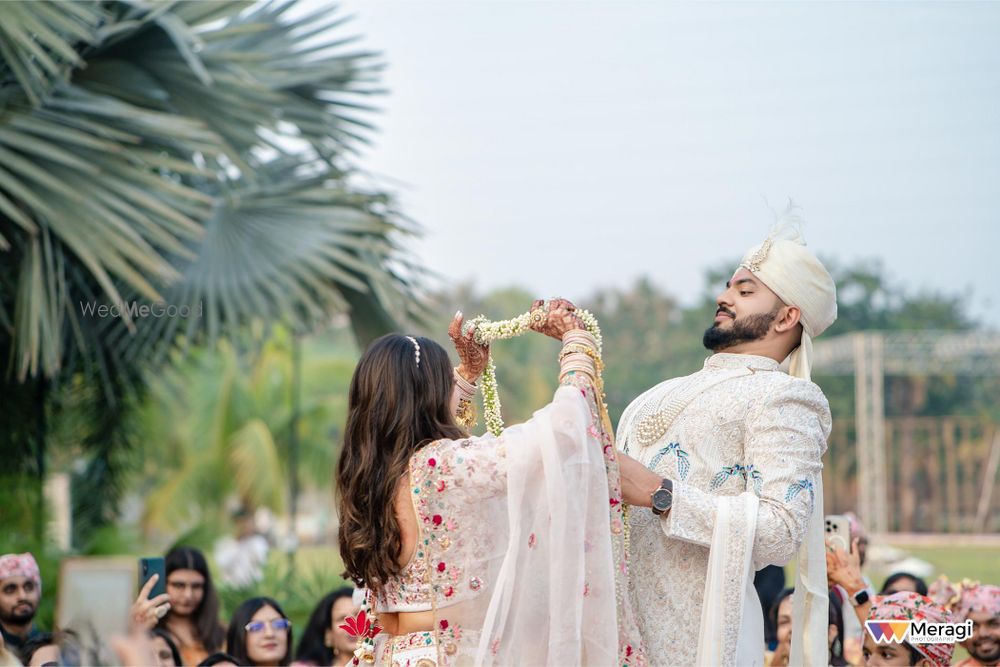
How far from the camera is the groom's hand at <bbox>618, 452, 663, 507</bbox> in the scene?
303 centimetres

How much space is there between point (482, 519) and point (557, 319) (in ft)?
1.63

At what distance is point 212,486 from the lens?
69.1 feet

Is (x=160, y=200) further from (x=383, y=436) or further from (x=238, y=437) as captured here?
(x=238, y=437)

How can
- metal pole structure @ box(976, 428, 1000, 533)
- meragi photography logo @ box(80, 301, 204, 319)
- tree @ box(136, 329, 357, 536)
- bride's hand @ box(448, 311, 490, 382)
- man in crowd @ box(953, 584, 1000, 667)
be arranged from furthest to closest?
metal pole structure @ box(976, 428, 1000, 533) < tree @ box(136, 329, 357, 536) < meragi photography logo @ box(80, 301, 204, 319) < man in crowd @ box(953, 584, 1000, 667) < bride's hand @ box(448, 311, 490, 382)

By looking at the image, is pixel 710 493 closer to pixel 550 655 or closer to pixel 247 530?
pixel 550 655

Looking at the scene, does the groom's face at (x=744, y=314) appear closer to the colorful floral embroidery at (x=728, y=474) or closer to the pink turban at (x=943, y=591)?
the colorful floral embroidery at (x=728, y=474)

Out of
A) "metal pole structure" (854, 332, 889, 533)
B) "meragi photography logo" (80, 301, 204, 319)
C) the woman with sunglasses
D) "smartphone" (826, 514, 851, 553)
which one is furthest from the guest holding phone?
"metal pole structure" (854, 332, 889, 533)

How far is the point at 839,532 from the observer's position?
4.30 m

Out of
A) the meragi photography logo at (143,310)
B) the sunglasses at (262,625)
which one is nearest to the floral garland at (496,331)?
the sunglasses at (262,625)

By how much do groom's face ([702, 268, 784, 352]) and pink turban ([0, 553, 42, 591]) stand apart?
10.0 feet

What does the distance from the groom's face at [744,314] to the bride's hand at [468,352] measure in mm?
601

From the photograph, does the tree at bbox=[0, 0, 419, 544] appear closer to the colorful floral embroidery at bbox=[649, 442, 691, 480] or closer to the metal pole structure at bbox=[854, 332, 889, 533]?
the colorful floral embroidery at bbox=[649, 442, 691, 480]

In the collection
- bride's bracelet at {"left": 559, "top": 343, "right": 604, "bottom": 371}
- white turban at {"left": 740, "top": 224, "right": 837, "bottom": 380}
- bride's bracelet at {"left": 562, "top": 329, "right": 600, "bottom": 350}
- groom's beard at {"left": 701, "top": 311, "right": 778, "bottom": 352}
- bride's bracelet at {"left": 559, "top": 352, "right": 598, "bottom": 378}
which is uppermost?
white turban at {"left": 740, "top": 224, "right": 837, "bottom": 380}

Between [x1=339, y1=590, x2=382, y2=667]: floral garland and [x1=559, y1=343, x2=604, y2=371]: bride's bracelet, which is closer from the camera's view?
[x1=559, y1=343, x2=604, y2=371]: bride's bracelet
